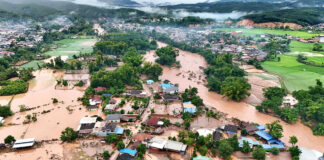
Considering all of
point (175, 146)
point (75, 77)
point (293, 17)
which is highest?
point (293, 17)

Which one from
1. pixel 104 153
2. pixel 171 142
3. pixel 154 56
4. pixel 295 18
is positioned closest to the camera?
pixel 104 153

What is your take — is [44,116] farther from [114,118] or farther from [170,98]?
[170,98]

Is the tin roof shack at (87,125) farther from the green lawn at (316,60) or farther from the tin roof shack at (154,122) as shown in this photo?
the green lawn at (316,60)

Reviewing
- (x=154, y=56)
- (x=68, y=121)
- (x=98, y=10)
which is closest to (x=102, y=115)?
(x=68, y=121)

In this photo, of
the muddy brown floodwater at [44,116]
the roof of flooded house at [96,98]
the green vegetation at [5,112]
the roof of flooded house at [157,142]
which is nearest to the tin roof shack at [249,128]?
the roof of flooded house at [157,142]

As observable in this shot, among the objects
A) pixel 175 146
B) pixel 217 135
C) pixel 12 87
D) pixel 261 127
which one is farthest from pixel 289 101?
pixel 12 87

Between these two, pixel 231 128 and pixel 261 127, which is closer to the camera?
pixel 231 128

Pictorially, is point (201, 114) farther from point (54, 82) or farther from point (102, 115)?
point (54, 82)
